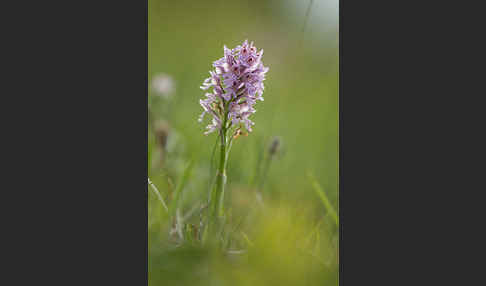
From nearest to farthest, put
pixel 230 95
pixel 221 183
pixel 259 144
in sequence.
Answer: pixel 230 95 < pixel 221 183 < pixel 259 144

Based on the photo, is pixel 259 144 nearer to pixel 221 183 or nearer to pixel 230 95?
pixel 221 183

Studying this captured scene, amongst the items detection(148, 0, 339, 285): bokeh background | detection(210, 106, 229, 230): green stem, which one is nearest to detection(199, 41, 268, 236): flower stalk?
detection(210, 106, 229, 230): green stem

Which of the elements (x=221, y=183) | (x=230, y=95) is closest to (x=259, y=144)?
(x=221, y=183)

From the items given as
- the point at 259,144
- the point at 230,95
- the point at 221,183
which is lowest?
the point at 221,183

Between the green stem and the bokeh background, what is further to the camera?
the green stem

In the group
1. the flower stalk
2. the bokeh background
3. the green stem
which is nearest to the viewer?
the bokeh background

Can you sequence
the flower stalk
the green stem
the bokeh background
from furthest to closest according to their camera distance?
1. the green stem
2. the flower stalk
3. the bokeh background

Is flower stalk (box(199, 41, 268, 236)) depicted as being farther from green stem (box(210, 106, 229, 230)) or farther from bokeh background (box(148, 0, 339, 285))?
bokeh background (box(148, 0, 339, 285))

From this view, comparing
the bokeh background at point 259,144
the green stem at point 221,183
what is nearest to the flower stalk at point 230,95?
the green stem at point 221,183
